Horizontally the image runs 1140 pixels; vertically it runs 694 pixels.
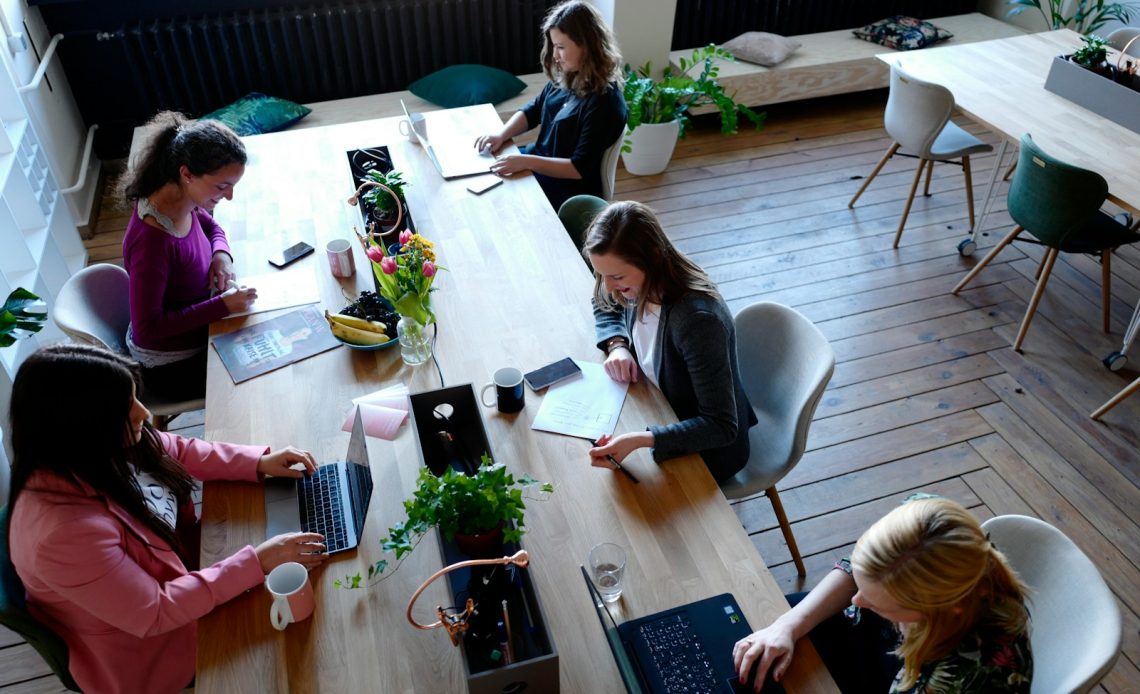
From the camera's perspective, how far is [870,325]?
3.74m

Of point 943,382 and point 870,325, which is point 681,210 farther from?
point 943,382

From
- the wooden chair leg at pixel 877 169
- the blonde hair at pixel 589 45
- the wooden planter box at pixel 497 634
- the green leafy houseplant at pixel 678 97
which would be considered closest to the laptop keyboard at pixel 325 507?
the wooden planter box at pixel 497 634

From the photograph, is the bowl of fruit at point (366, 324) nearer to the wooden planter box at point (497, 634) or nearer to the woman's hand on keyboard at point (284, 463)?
the woman's hand on keyboard at point (284, 463)

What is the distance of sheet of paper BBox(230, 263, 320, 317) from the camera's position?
8.31 feet

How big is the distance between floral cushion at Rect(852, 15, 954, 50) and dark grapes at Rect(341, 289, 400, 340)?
433cm

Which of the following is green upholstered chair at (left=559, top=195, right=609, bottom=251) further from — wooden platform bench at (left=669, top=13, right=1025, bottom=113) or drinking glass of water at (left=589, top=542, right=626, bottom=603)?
wooden platform bench at (left=669, top=13, right=1025, bottom=113)

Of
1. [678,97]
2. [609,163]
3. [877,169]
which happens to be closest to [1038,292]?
[877,169]

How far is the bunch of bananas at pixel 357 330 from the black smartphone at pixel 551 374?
454 mm

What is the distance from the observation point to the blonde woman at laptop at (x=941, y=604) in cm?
139

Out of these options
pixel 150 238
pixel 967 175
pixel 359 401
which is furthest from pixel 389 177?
pixel 967 175

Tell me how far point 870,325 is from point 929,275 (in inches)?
22.8

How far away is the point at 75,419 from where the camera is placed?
157 centimetres

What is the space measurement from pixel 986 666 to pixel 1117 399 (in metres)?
2.29

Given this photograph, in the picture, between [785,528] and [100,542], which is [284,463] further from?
[785,528]
